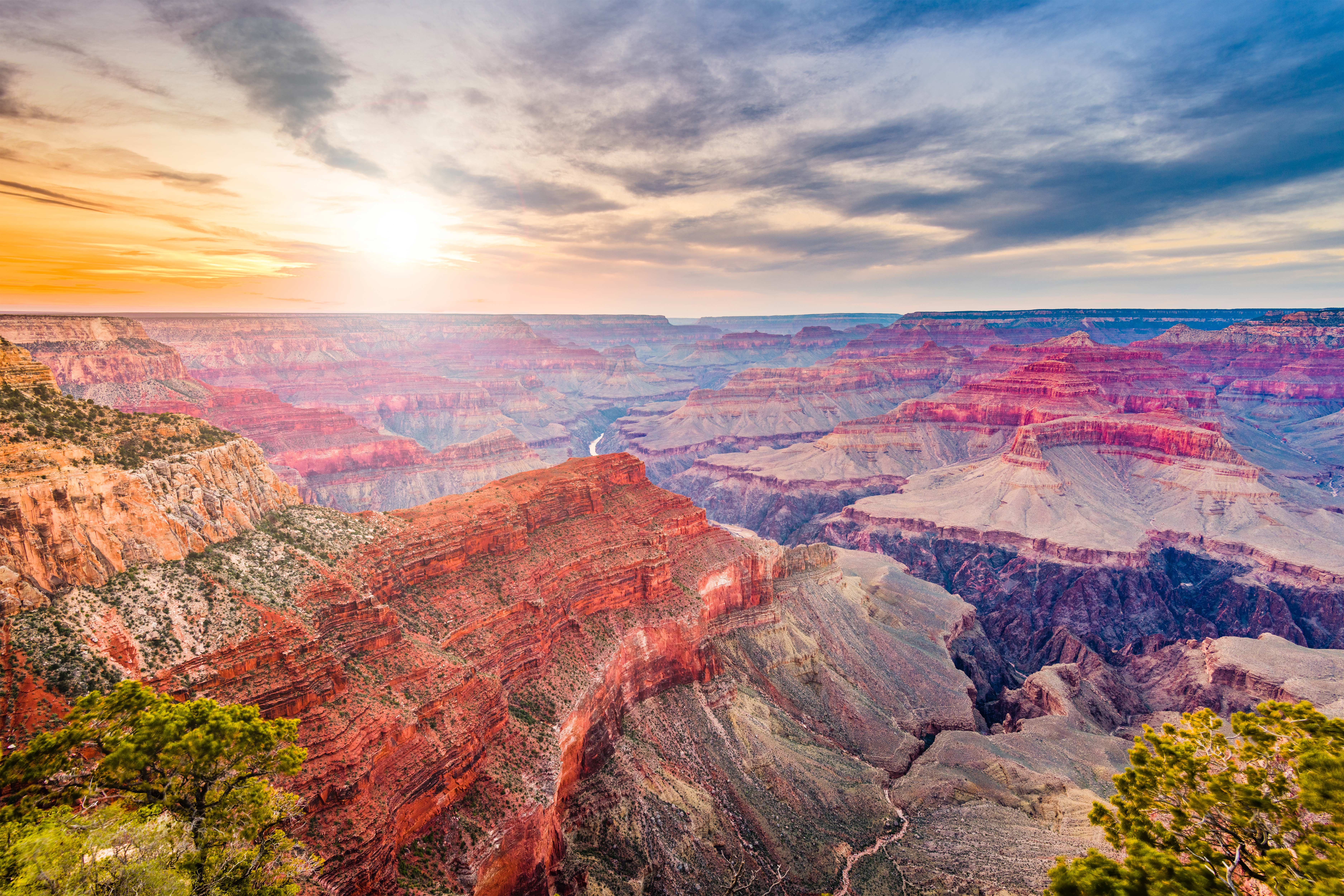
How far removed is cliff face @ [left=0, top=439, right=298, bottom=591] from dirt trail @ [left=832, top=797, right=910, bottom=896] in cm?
4137

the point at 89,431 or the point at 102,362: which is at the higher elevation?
the point at 102,362

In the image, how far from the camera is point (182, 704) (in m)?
19.5

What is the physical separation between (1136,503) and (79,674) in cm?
15518

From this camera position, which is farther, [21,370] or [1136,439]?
[1136,439]

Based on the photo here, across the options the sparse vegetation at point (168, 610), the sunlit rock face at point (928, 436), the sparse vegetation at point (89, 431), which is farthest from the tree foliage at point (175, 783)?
the sunlit rock face at point (928, 436)

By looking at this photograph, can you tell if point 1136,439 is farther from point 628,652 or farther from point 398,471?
point 398,471

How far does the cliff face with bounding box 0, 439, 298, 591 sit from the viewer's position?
25.0 metres

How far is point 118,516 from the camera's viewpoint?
93.9 feet

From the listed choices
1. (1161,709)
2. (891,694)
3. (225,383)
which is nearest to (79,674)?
(891,694)

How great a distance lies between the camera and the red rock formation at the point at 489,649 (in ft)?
88.5

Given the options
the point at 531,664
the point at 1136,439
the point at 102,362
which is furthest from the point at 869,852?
the point at 102,362

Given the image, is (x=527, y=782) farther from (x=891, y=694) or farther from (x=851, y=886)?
(x=891, y=694)

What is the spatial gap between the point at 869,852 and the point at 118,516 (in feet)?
157

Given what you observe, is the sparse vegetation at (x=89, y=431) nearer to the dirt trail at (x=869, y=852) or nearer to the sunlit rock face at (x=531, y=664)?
the sunlit rock face at (x=531, y=664)
